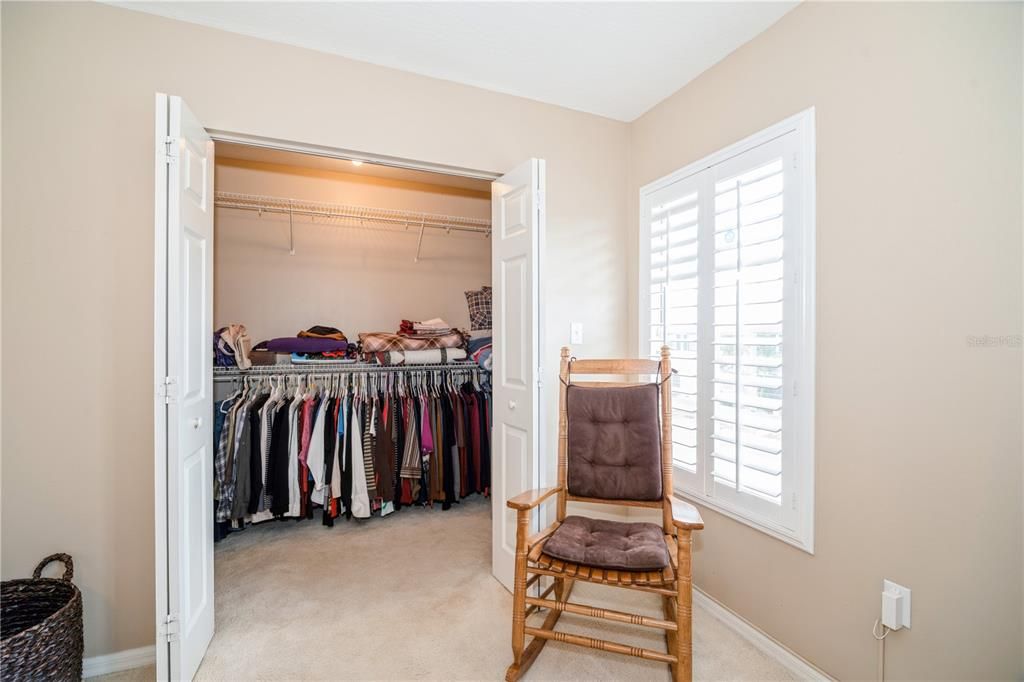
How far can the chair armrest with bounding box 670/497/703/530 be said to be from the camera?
1606mm

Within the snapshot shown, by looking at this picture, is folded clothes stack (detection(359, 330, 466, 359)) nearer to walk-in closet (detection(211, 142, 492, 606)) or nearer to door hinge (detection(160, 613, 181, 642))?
walk-in closet (detection(211, 142, 492, 606))

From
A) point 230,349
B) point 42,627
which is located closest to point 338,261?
point 230,349

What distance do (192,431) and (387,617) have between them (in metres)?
1.21

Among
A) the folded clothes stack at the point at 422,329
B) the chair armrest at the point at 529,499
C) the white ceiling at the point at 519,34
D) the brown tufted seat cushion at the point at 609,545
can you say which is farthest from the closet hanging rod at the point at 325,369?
the white ceiling at the point at 519,34

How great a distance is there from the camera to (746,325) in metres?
1.99

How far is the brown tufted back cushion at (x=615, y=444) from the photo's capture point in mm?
2037

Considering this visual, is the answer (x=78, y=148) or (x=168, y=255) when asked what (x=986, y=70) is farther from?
(x=78, y=148)

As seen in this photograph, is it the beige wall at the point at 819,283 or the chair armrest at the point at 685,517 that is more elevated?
the beige wall at the point at 819,283

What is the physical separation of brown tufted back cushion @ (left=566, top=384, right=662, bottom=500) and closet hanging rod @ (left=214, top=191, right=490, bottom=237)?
1992 mm

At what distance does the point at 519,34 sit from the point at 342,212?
7.06 feet

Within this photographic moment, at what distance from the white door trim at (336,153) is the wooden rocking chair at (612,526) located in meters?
1.10

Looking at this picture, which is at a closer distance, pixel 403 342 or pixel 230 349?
pixel 230 349

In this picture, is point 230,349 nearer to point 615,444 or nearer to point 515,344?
point 515,344

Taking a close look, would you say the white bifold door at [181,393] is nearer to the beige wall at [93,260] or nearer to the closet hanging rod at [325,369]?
the beige wall at [93,260]
